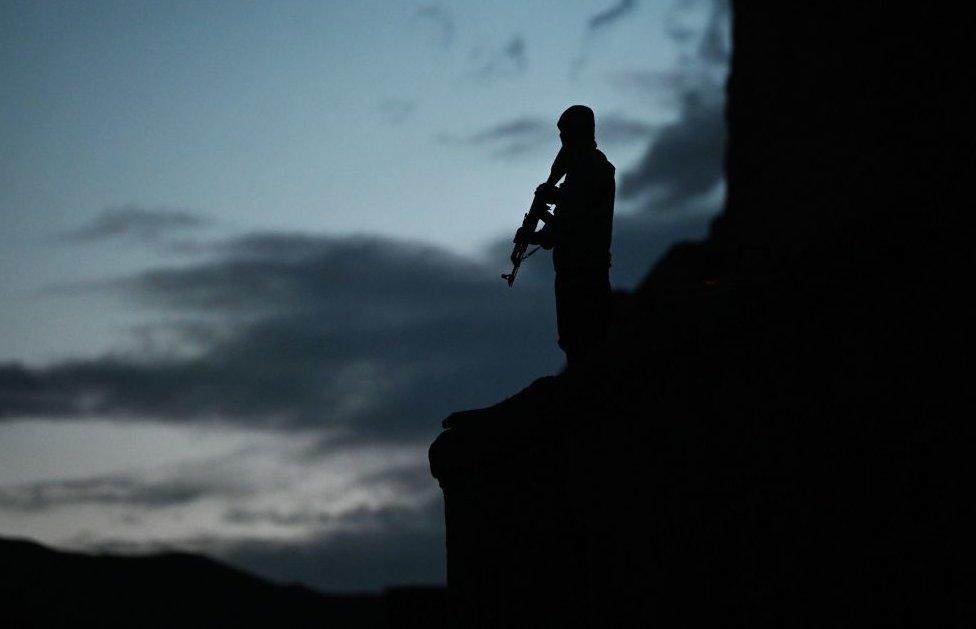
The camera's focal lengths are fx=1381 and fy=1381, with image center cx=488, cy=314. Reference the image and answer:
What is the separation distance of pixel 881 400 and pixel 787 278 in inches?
43.5

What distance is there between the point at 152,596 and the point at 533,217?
6201cm

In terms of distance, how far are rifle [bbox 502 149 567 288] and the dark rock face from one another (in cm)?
107

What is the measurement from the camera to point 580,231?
11875 mm

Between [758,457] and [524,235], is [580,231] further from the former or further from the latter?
[758,457]

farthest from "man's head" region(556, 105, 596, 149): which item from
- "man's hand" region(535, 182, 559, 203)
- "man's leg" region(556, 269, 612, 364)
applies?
"man's leg" region(556, 269, 612, 364)

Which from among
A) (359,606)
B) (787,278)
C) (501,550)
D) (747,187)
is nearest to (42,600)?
(359,606)

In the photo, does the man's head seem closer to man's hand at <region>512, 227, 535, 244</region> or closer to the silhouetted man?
the silhouetted man

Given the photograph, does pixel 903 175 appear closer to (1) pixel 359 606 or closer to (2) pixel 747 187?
(2) pixel 747 187

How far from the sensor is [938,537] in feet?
29.2

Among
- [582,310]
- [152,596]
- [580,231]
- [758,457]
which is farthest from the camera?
[152,596]

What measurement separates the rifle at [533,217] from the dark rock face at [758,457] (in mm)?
1073

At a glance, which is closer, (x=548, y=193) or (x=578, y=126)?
(x=578, y=126)

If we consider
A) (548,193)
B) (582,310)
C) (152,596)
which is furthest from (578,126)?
(152,596)

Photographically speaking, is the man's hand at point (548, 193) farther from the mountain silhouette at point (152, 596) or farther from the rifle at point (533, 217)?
the mountain silhouette at point (152, 596)
